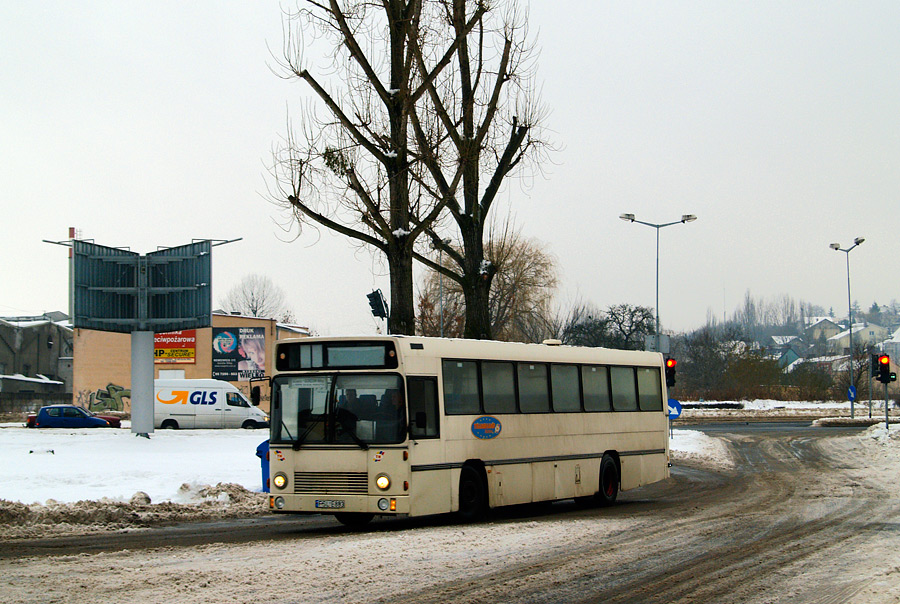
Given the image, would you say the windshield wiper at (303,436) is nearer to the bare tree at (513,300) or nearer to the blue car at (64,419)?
the blue car at (64,419)

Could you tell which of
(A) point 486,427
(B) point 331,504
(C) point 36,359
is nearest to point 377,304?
(A) point 486,427

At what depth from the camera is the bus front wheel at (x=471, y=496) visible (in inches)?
550

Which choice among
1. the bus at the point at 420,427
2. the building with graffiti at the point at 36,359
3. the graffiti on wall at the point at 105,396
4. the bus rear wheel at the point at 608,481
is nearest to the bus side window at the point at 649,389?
the bus rear wheel at the point at 608,481

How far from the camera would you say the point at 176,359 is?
6862 centimetres

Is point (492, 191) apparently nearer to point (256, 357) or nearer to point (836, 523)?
point (836, 523)

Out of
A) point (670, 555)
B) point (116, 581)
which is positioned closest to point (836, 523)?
point (670, 555)

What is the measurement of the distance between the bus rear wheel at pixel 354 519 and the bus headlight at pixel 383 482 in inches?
25.2

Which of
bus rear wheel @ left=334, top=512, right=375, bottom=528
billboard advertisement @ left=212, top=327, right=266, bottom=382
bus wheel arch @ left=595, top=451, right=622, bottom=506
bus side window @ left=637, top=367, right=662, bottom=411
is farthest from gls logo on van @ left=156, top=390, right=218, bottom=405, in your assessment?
bus rear wheel @ left=334, top=512, right=375, bottom=528

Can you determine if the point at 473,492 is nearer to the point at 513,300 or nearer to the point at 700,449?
the point at 700,449

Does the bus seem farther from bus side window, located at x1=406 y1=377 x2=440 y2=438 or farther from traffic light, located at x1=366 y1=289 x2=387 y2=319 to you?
traffic light, located at x1=366 y1=289 x2=387 y2=319

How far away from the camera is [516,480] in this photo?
15102 millimetres

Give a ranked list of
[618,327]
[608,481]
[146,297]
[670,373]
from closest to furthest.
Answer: [608,481]
[670,373]
[146,297]
[618,327]

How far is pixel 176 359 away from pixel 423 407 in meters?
58.2

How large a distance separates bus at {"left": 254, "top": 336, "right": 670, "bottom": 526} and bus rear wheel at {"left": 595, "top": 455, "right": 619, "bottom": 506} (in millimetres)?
669
